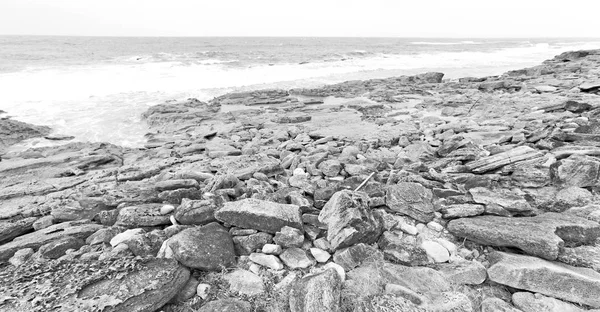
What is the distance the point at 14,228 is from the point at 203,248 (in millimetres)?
2259

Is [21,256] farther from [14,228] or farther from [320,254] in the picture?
[320,254]

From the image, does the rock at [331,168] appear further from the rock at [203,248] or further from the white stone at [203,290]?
the white stone at [203,290]

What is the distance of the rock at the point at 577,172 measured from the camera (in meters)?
3.10

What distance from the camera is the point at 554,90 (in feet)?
28.7

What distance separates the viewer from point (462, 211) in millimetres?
2938

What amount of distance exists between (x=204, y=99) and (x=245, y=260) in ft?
36.3

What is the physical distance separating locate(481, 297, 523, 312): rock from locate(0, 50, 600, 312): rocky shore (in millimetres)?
13

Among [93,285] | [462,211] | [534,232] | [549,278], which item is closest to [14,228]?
[93,285]

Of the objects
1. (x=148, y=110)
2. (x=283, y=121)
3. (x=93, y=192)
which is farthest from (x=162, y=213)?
(x=148, y=110)

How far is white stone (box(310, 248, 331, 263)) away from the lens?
254cm

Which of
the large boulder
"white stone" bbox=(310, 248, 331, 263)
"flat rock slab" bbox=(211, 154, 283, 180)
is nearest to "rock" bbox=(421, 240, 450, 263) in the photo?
the large boulder

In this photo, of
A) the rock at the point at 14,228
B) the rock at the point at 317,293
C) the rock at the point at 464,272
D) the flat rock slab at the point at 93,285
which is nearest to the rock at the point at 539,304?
the rock at the point at 464,272

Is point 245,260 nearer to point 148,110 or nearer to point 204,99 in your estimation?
point 148,110

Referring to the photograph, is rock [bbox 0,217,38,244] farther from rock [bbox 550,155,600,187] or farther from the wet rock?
rock [bbox 550,155,600,187]
